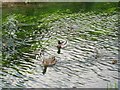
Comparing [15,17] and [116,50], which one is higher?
[15,17]

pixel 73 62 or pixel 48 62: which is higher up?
pixel 48 62

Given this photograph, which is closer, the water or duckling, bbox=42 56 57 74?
the water

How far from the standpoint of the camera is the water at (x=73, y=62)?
3409 cm

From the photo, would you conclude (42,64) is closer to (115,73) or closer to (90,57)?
(90,57)

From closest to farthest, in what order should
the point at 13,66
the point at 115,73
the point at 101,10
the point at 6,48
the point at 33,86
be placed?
the point at 33,86 → the point at 115,73 → the point at 13,66 → the point at 6,48 → the point at 101,10

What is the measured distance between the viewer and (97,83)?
110 ft

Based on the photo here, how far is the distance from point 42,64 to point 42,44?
9.54 meters

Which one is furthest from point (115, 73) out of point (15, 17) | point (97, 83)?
point (15, 17)

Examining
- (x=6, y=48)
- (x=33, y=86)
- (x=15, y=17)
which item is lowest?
(x=33, y=86)

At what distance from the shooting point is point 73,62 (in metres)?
40.1

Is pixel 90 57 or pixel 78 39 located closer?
pixel 90 57

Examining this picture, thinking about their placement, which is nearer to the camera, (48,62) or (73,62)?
(48,62)

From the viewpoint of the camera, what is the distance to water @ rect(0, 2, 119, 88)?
34.1 meters

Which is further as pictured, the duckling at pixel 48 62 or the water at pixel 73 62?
the duckling at pixel 48 62
